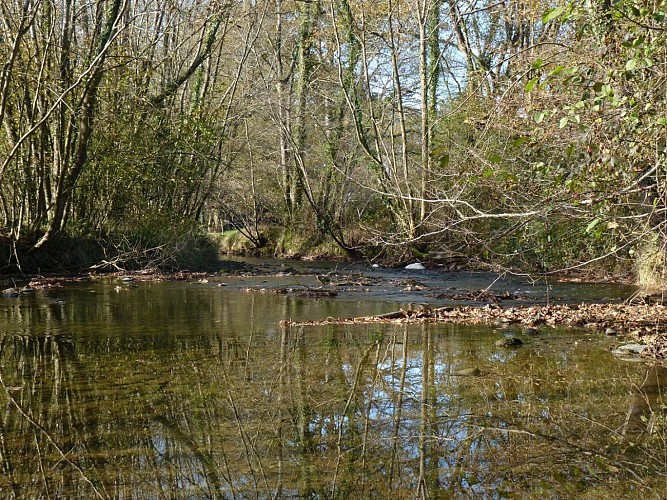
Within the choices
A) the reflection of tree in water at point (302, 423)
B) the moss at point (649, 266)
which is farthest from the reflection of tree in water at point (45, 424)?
the moss at point (649, 266)

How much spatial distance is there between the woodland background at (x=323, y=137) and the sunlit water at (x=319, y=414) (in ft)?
4.37

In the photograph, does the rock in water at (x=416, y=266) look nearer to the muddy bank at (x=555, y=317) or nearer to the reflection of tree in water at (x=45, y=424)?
the muddy bank at (x=555, y=317)

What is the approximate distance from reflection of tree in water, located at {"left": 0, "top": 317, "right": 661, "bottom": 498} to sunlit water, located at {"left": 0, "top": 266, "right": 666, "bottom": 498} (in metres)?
0.02

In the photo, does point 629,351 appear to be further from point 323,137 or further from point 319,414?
point 323,137

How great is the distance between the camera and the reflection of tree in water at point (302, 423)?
3604mm

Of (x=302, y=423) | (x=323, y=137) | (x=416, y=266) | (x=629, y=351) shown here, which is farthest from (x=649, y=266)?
(x=323, y=137)

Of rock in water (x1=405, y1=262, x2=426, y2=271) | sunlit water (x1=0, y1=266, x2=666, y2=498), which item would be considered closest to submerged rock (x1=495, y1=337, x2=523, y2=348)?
sunlit water (x1=0, y1=266, x2=666, y2=498)

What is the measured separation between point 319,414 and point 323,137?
2148 centimetres

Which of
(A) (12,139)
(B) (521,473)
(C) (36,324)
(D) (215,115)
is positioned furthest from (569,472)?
(D) (215,115)

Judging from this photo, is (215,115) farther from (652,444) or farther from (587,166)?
(652,444)

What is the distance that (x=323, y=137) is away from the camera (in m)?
25.6

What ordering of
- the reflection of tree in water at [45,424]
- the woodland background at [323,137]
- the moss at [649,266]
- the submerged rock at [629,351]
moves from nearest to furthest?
the reflection of tree in water at [45,424]
the woodland background at [323,137]
the submerged rock at [629,351]
the moss at [649,266]

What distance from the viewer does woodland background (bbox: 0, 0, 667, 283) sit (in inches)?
248

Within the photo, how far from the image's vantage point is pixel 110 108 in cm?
1520
